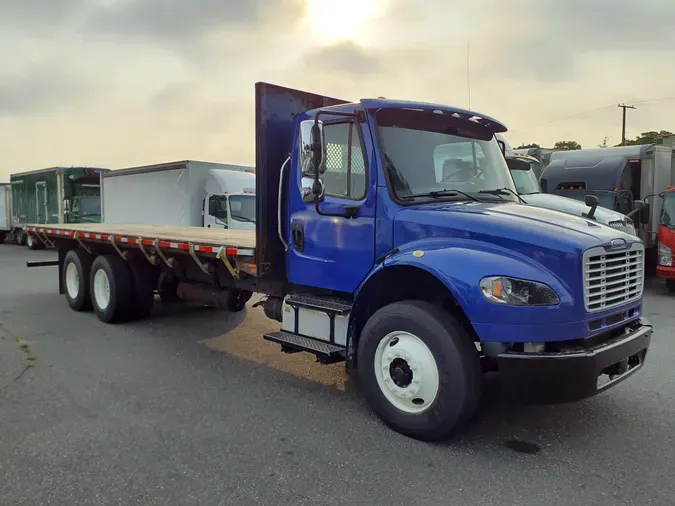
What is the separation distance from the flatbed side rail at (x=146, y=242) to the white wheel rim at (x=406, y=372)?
2008mm

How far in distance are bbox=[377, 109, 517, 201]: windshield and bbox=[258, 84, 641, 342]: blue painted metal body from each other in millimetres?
98

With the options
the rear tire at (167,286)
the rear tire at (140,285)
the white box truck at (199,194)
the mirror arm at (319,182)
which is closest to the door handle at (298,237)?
the mirror arm at (319,182)

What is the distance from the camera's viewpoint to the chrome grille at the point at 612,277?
3.97 metres

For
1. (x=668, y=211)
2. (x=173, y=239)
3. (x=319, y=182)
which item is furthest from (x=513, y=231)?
(x=668, y=211)

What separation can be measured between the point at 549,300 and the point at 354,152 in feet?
6.65

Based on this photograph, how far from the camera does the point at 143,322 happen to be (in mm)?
8680

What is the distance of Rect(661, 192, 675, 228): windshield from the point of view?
445 inches

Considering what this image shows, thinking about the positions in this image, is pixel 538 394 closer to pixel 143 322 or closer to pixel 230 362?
pixel 230 362

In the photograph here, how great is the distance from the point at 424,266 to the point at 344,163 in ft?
4.26

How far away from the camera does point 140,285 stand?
855cm

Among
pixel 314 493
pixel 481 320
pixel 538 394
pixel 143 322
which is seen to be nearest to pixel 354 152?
pixel 481 320

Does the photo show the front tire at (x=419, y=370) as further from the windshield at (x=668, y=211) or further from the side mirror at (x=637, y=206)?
→ the windshield at (x=668, y=211)

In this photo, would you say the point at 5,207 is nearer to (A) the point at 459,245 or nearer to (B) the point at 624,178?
(B) the point at 624,178

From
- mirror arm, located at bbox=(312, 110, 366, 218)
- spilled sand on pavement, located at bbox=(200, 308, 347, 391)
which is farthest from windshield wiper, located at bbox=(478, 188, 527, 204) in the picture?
spilled sand on pavement, located at bbox=(200, 308, 347, 391)
